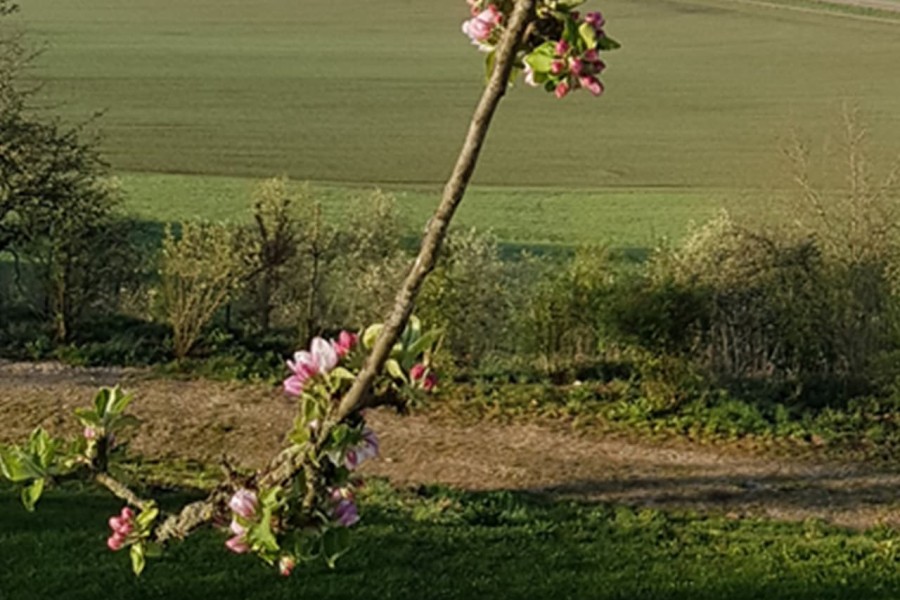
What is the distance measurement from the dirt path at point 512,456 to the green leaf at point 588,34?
998 centimetres

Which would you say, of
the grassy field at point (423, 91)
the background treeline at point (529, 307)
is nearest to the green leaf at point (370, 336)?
the background treeline at point (529, 307)

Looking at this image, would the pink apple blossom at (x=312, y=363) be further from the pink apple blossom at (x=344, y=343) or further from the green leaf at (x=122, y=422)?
the green leaf at (x=122, y=422)

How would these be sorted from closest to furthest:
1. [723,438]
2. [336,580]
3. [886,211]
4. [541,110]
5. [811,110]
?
[336,580]
[723,438]
[886,211]
[811,110]
[541,110]

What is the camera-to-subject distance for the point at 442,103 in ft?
172

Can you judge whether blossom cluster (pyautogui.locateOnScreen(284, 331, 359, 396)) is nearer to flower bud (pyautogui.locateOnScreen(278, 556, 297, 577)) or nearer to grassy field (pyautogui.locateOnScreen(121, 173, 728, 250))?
flower bud (pyautogui.locateOnScreen(278, 556, 297, 577))

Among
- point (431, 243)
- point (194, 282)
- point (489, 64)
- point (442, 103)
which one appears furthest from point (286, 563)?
point (442, 103)

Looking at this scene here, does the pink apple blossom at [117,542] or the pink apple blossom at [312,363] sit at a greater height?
the pink apple blossom at [312,363]

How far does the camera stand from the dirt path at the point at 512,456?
38.3 feet

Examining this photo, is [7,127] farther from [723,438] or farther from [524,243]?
[524,243]

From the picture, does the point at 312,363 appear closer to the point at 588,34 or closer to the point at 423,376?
the point at 423,376

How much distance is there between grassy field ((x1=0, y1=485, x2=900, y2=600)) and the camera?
8109 millimetres

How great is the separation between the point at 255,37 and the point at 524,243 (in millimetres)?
37049

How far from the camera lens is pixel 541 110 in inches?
2068

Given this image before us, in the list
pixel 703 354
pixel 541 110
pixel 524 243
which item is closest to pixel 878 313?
pixel 703 354
